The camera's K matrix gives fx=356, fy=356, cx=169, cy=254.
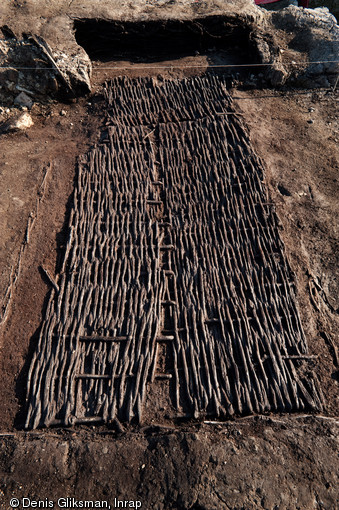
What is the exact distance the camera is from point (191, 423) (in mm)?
3420

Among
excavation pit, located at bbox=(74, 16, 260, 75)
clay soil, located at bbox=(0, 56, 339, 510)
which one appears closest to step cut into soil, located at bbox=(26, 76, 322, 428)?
clay soil, located at bbox=(0, 56, 339, 510)

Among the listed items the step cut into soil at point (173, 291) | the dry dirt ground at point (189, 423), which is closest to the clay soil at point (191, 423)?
the dry dirt ground at point (189, 423)

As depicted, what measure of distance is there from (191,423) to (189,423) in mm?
19

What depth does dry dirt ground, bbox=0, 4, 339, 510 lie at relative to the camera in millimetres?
3008

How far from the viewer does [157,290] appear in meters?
4.23

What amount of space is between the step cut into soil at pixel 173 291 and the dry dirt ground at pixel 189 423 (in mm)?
176

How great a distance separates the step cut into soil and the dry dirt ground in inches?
6.9

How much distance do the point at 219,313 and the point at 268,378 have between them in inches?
33.0

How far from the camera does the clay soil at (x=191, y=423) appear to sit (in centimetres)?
301

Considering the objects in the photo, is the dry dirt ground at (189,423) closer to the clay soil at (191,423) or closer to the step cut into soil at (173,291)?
the clay soil at (191,423)

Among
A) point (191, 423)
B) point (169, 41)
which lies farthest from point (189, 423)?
point (169, 41)

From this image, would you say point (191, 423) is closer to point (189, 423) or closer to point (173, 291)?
point (189, 423)

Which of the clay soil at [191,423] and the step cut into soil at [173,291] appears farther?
the step cut into soil at [173,291]

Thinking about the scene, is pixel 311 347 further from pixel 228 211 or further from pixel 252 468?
pixel 228 211
